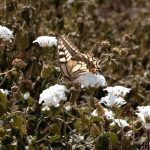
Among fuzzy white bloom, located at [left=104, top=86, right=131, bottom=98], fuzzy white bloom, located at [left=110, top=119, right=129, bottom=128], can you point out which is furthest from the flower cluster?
fuzzy white bloom, located at [left=110, top=119, right=129, bottom=128]

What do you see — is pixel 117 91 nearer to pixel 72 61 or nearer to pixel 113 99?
pixel 113 99

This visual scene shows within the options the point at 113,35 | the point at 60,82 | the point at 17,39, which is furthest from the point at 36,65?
the point at 113,35

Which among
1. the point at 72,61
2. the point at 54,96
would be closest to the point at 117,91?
the point at 72,61

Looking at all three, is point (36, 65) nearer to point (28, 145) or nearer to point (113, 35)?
point (28, 145)

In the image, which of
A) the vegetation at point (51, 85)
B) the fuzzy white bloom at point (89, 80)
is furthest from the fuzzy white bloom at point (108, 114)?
the fuzzy white bloom at point (89, 80)

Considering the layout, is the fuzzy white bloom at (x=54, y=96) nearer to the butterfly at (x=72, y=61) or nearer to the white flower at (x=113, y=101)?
the butterfly at (x=72, y=61)

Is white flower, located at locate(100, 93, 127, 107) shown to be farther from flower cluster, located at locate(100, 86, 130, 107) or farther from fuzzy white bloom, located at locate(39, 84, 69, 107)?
fuzzy white bloom, located at locate(39, 84, 69, 107)
